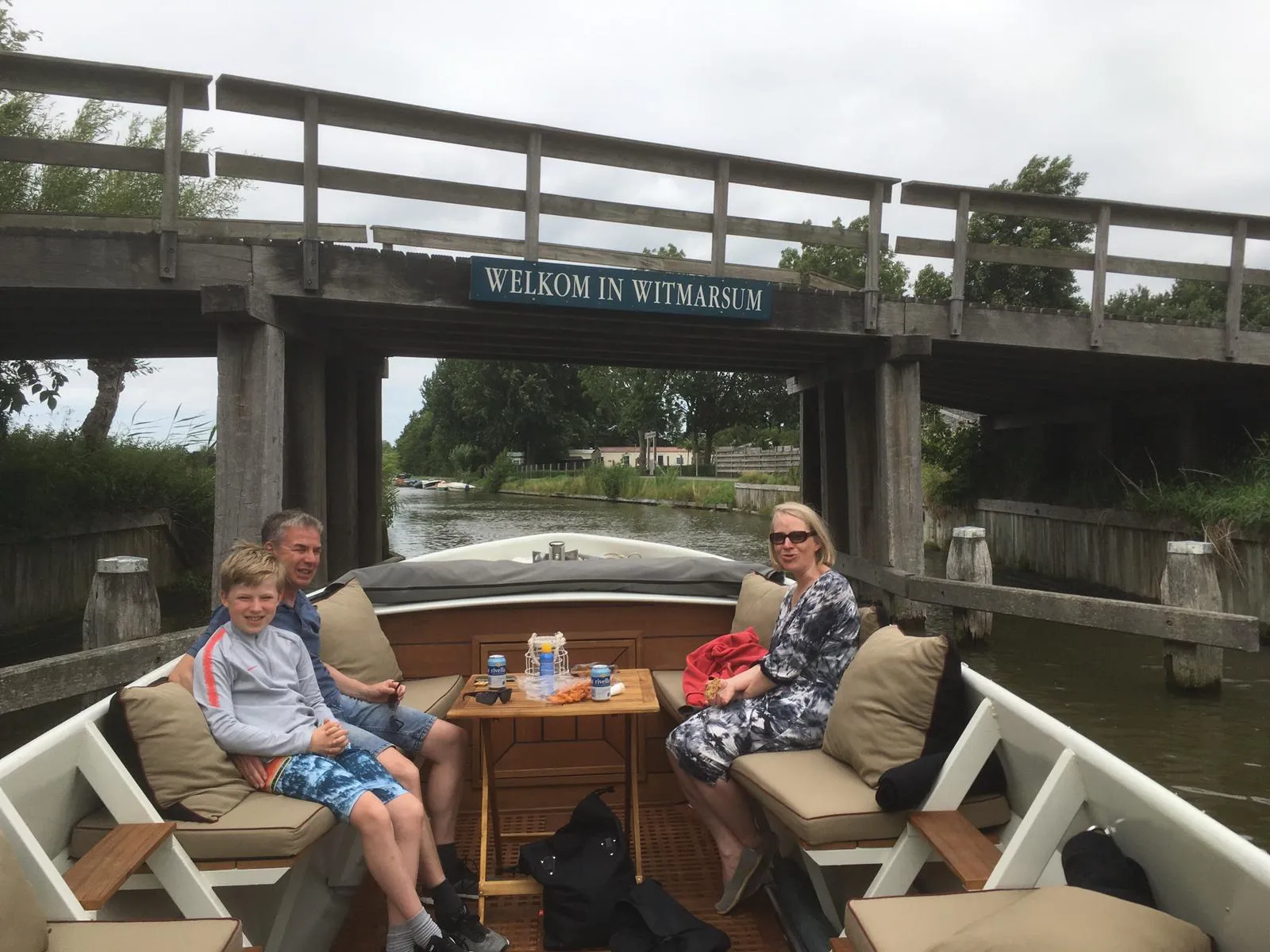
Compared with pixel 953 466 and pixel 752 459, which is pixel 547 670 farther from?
pixel 752 459

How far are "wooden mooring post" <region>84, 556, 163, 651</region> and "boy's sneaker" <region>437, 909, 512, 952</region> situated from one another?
345 cm

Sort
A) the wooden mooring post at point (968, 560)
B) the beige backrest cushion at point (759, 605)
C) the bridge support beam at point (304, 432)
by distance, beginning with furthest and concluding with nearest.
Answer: the wooden mooring post at point (968, 560), the bridge support beam at point (304, 432), the beige backrest cushion at point (759, 605)

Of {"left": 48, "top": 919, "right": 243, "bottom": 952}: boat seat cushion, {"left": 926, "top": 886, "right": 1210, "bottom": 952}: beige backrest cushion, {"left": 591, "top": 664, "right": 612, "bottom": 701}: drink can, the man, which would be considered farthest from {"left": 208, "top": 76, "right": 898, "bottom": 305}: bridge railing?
{"left": 926, "top": 886, "right": 1210, "bottom": 952}: beige backrest cushion

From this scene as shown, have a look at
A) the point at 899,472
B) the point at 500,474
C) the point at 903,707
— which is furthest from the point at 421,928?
the point at 500,474

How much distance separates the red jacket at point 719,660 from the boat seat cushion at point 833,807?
67cm

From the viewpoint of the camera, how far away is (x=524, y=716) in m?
2.80

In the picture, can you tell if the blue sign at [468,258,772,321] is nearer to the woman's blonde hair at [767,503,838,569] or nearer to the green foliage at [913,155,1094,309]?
the woman's blonde hair at [767,503,838,569]

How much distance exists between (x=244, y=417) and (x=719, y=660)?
13.8 ft

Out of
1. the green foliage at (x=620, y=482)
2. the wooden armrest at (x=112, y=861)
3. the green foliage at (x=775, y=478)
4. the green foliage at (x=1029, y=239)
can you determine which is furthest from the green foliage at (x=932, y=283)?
the wooden armrest at (x=112, y=861)

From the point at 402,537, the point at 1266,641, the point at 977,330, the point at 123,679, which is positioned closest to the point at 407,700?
the point at 123,679

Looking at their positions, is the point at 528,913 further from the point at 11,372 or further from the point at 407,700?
the point at 11,372

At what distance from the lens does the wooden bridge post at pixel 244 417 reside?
5.94 m

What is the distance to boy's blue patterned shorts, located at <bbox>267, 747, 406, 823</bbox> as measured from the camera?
7.86 ft

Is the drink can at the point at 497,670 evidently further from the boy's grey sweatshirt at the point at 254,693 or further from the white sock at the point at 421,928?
the white sock at the point at 421,928
